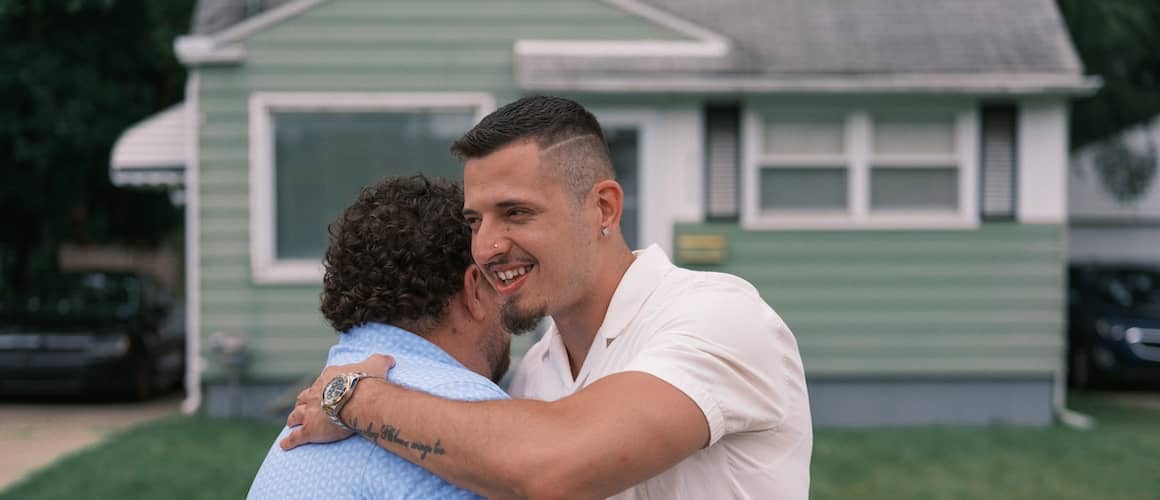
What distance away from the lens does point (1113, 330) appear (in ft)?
Result: 45.2

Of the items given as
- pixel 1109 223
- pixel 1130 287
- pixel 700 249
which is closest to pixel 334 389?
pixel 700 249

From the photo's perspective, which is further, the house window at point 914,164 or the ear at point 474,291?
the house window at point 914,164

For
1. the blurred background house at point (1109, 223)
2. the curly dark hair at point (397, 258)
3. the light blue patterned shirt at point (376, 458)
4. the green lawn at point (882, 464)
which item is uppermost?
the curly dark hair at point (397, 258)

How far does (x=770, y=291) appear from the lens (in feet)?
35.9

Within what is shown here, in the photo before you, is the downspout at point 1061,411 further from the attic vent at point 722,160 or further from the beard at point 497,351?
the beard at point 497,351

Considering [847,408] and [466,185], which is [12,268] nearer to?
[847,408]

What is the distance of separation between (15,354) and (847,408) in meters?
8.71

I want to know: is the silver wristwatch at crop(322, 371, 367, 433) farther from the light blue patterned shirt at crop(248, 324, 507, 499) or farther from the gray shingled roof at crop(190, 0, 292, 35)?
the gray shingled roof at crop(190, 0, 292, 35)

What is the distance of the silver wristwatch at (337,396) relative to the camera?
2205 millimetres

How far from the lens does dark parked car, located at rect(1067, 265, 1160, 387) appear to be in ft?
Answer: 44.8

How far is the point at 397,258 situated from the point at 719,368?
0.70 meters

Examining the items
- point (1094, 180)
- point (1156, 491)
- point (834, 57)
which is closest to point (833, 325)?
point (834, 57)

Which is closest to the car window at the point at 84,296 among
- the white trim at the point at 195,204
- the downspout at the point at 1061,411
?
the white trim at the point at 195,204

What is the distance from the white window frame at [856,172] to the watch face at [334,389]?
Answer: 887 centimetres
